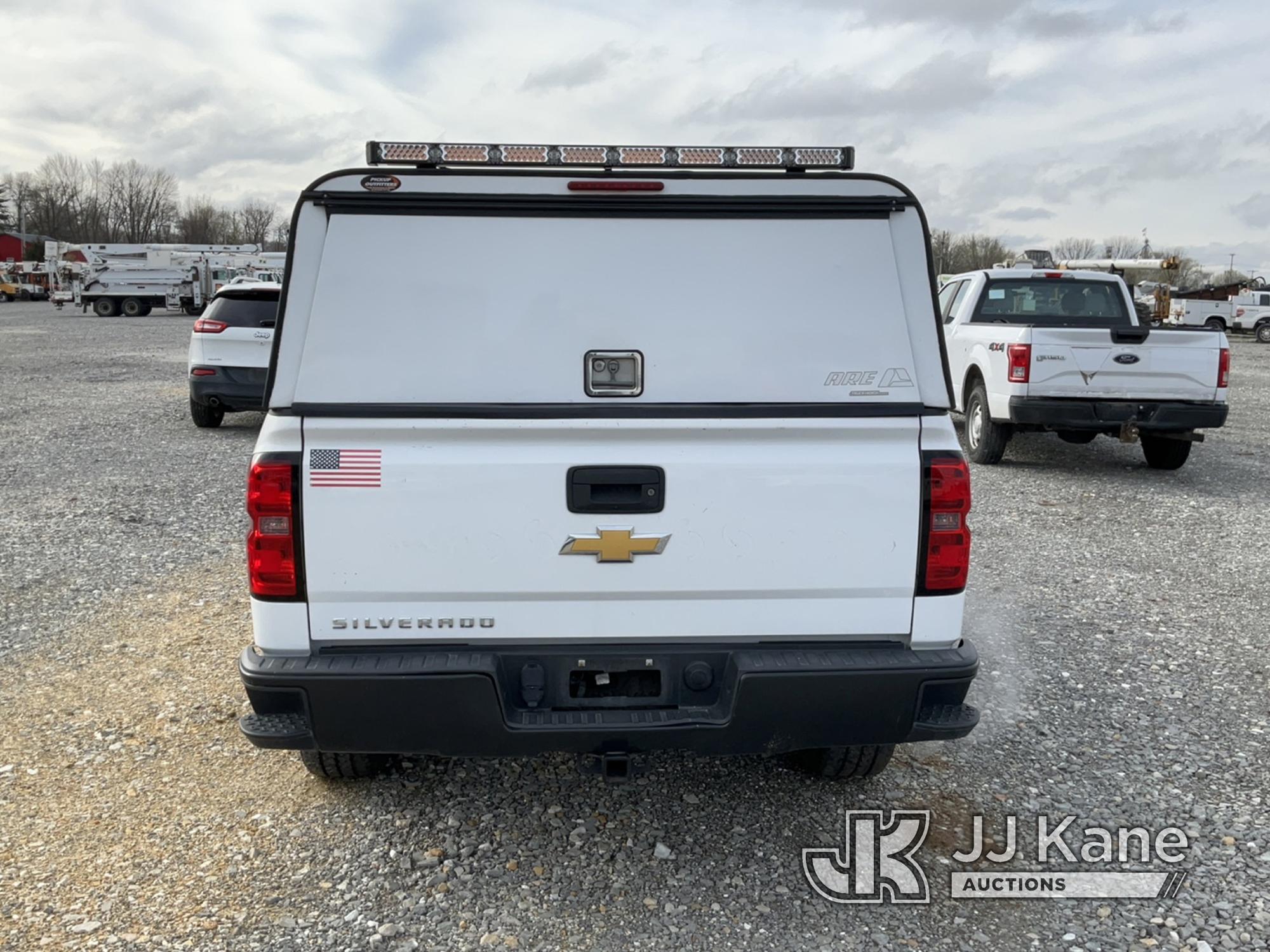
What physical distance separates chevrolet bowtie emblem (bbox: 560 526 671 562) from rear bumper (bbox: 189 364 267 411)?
→ 9893 mm

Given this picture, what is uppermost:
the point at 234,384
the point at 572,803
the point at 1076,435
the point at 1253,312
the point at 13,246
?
the point at 13,246

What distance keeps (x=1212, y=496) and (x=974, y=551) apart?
360 cm

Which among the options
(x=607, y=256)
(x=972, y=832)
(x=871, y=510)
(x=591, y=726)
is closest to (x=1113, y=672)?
(x=972, y=832)

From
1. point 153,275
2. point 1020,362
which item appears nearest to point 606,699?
point 1020,362

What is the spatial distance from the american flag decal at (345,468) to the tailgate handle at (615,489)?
0.56m

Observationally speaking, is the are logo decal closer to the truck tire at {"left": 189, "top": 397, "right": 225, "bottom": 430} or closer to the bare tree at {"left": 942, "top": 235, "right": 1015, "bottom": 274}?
the truck tire at {"left": 189, "top": 397, "right": 225, "bottom": 430}

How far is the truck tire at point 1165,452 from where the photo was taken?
33.6 ft

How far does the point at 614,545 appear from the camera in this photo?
2.97m

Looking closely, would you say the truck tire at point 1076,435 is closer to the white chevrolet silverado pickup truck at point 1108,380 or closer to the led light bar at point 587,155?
the white chevrolet silverado pickup truck at point 1108,380

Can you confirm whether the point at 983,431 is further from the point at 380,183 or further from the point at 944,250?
the point at 944,250

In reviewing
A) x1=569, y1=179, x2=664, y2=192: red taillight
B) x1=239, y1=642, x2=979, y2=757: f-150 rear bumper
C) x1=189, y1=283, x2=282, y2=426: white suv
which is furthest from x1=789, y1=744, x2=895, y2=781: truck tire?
x1=189, y1=283, x2=282, y2=426: white suv

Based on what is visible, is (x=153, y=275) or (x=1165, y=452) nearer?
(x=1165, y=452)

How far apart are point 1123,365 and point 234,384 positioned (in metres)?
9.69

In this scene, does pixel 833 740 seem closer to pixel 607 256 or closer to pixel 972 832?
pixel 972 832
